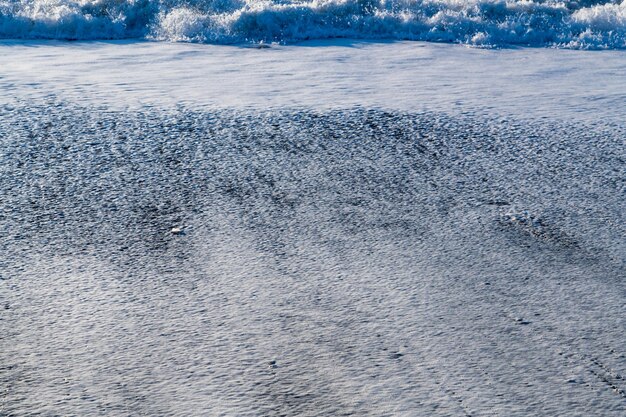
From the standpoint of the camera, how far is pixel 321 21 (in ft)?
26.3

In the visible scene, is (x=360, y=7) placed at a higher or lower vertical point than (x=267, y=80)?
higher

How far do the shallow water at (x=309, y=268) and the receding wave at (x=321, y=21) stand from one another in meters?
3.18

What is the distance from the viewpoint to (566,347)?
98.0 inches

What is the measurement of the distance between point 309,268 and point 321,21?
5472 mm

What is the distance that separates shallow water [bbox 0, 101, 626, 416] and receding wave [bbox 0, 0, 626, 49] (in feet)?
10.4

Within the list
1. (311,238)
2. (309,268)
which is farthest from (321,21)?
(309,268)

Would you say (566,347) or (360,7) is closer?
(566,347)

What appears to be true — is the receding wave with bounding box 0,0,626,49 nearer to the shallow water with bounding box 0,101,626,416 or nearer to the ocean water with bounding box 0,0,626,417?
the ocean water with bounding box 0,0,626,417

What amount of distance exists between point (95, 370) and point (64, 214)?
127cm

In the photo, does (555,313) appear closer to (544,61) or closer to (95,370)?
(95,370)

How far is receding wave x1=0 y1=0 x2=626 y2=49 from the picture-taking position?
7.63 metres

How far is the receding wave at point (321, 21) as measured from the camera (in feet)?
25.0

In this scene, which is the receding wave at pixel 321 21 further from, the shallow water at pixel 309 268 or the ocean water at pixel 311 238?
the shallow water at pixel 309 268

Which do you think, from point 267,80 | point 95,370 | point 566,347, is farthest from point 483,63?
point 95,370
